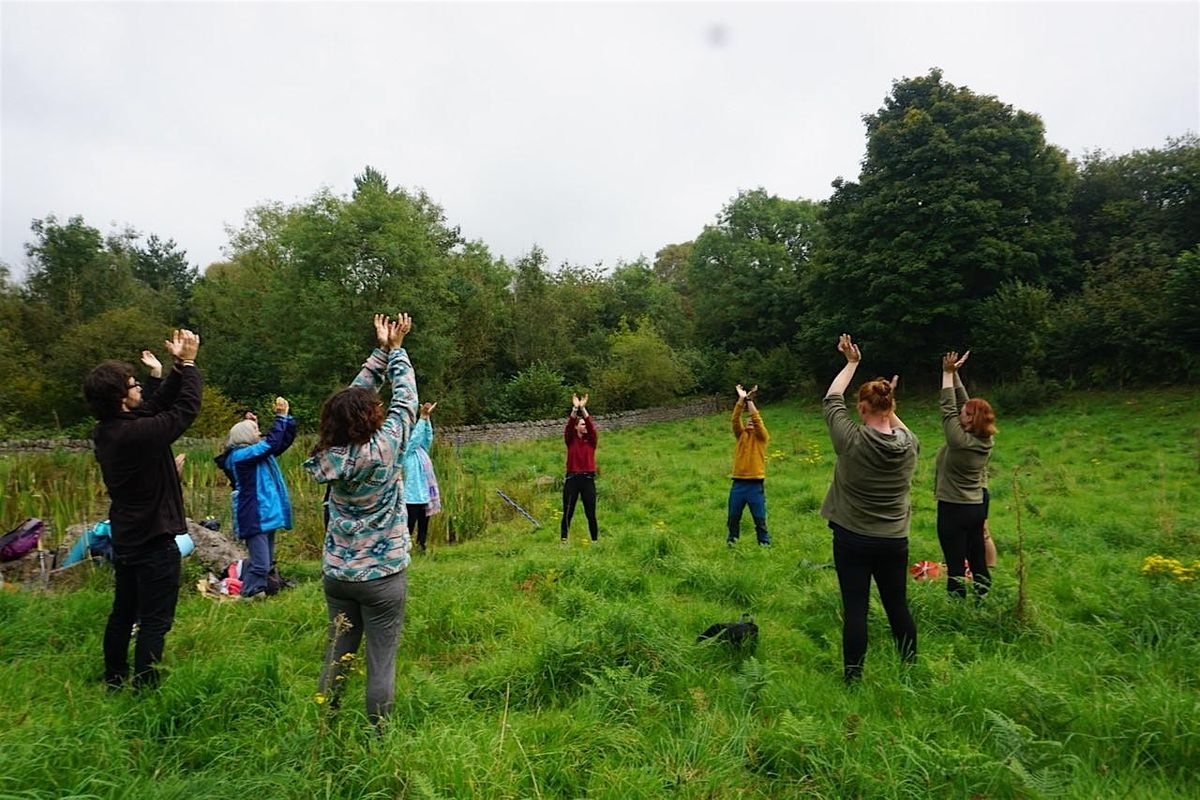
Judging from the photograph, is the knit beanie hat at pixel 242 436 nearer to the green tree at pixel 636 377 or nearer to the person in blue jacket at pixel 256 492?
the person in blue jacket at pixel 256 492

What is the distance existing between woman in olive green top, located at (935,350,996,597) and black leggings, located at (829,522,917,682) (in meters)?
1.31

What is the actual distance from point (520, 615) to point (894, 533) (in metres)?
2.63

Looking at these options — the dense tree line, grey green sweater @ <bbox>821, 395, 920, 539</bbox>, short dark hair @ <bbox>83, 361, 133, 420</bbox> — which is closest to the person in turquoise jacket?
short dark hair @ <bbox>83, 361, 133, 420</bbox>

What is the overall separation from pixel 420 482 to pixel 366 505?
4.03 meters

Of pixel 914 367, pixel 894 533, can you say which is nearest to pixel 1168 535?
pixel 894 533

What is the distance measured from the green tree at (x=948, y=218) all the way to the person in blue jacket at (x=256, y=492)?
22.2 metres

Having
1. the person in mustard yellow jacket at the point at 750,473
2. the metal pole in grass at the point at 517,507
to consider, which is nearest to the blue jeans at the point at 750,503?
the person in mustard yellow jacket at the point at 750,473

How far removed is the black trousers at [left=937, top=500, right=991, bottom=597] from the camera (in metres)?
4.50

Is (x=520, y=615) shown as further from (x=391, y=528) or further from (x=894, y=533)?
(x=894, y=533)

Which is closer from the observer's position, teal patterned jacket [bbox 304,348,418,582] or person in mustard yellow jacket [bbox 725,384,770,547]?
teal patterned jacket [bbox 304,348,418,582]

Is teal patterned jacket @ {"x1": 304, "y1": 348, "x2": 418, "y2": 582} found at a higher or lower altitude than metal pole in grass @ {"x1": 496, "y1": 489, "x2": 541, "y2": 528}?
higher

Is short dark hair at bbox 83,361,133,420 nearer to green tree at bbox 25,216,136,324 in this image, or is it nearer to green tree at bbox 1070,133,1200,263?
green tree at bbox 1070,133,1200,263

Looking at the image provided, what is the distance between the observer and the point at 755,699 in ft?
10.5

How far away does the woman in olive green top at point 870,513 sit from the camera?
132 inches
